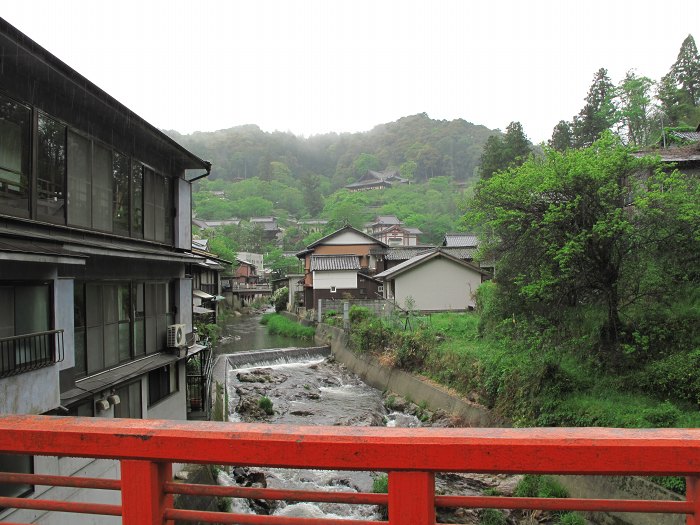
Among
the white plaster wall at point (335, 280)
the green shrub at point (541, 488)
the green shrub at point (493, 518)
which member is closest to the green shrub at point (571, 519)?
the green shrub at point (541, 488)

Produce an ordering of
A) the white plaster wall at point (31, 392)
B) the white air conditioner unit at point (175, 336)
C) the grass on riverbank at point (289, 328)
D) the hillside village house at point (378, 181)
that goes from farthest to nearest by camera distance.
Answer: the hillside village house at point (378, 181)
the grass on riverbank at point (289, 328)
the white air conditioner unit at point (175, 336)
the white plaster wall at point (31, 392)

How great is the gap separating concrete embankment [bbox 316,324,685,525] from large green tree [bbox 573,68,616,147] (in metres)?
26.2

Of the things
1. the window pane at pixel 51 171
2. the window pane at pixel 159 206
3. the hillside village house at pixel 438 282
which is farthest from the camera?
the hillside village house at pixel 438 282

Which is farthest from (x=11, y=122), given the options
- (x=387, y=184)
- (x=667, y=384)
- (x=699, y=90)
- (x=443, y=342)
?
(x=387, y=184)

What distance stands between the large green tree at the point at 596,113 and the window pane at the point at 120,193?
36689 mm

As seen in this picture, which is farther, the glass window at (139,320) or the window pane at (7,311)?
the glass window at (139,320)

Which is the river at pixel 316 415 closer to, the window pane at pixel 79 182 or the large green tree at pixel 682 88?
the window pane at pixel 79 182

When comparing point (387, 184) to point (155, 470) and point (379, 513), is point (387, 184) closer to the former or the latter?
point (379, 513)

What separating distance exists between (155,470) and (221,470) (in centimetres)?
1188

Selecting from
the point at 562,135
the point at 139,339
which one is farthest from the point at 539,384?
the point at 562,135

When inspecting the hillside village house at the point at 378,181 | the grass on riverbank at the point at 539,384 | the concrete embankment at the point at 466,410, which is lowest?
the concrete embankment at the point at 466,410

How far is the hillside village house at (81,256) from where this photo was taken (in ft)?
21.8

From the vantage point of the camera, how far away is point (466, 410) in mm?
15539

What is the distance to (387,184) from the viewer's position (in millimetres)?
111938
